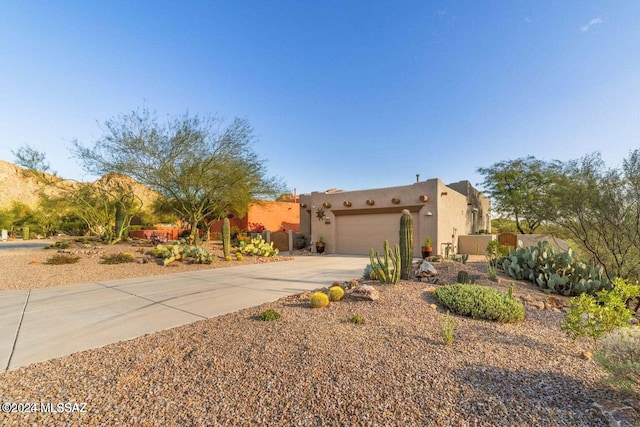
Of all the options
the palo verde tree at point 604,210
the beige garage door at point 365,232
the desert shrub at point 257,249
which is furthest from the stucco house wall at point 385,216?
the palo verde tree at point 604,210

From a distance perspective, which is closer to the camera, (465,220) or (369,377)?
(369,377)

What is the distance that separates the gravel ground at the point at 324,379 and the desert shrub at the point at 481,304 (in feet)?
1.19

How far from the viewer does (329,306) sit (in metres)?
5.12

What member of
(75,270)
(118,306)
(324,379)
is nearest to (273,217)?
(75,270)

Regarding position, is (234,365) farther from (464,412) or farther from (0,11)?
(0,11)


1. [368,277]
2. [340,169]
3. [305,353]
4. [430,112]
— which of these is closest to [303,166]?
[340,169]

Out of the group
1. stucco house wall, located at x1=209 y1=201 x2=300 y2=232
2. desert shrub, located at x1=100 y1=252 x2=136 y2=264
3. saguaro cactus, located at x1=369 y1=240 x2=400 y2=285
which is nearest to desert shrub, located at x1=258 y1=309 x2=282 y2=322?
saguaro cactus, located at x1=369 y1=240 x2=400 y2=285

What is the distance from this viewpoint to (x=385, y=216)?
1555 centimetres

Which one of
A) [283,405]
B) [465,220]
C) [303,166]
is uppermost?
[303,166]

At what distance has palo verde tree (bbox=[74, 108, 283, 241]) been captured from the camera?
1254 cm

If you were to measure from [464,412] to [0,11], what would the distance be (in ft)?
44.8

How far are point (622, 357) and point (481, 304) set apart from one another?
7.22ft

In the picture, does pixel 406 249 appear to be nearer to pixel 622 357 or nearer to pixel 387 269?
pixel 387 269

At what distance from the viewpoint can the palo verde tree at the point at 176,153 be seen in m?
12.5
